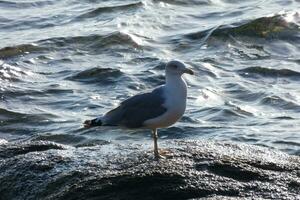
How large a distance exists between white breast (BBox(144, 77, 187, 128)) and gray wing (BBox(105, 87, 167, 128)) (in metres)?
0.04

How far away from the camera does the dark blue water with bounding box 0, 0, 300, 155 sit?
10.4 meters

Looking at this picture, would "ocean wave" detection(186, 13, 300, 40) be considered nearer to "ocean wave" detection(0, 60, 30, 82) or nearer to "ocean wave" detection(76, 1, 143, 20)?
"ocean wave" detection(76, 1, 143, 20)

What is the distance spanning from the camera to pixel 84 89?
1207 cm

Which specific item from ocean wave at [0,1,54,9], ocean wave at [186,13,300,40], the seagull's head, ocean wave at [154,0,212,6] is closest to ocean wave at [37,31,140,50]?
ocean wave at [186,13,300,40]

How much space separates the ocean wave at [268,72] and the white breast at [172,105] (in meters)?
5.62

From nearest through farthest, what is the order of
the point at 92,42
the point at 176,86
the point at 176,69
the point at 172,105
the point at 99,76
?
the point at 172,105 → the point at 176,86 → the point at 176,69 → the point at 99,76 → the point at 92,42

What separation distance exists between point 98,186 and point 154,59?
7446 mm

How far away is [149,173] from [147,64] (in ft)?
23.2

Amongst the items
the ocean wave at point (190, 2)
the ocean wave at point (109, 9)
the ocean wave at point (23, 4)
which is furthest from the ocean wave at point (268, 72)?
the ocean wave at point (23, 4)

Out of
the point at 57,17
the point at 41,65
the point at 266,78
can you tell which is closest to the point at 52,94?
the point at 41,65

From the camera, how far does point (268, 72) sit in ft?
40.6

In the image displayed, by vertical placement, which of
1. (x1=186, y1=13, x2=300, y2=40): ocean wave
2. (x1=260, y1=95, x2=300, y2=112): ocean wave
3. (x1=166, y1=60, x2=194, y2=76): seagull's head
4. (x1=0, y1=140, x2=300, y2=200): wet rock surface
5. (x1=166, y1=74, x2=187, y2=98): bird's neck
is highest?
(x1=166, y1=60, x2=194, y2=76): seagull's head

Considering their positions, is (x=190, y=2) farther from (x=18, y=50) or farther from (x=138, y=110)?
(x=138, y=110)

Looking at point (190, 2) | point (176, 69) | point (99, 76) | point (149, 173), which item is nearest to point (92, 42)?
point (99, 76)
